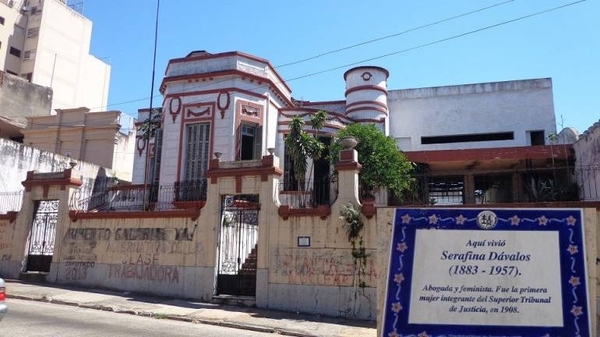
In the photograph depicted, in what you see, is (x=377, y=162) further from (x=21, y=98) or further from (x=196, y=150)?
(x=21, y=98)

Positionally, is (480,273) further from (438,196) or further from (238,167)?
(438,196)

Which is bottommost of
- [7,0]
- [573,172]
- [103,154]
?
[573,172]

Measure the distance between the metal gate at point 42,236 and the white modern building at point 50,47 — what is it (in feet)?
90.4

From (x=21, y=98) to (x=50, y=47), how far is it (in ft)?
39.7

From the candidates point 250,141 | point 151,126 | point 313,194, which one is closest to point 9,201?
point 151,126

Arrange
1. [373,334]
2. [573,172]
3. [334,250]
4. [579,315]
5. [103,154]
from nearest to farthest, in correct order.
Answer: [579,315] → [373,334] → [334,250] → [573,172] → [103,154]

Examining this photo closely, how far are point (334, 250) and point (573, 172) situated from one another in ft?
42.7

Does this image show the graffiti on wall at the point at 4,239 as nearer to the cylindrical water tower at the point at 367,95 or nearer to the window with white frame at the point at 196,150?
the window with white frame at the point at 196,150

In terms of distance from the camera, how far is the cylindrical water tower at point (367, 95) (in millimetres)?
25359

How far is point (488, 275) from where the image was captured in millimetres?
3953

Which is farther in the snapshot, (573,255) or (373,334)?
(373,334)

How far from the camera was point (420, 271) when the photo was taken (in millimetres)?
3977

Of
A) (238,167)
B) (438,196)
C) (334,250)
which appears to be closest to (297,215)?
(334,250)

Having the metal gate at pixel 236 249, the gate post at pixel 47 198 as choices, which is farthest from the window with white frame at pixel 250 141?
the gate post at pixel 47 198
